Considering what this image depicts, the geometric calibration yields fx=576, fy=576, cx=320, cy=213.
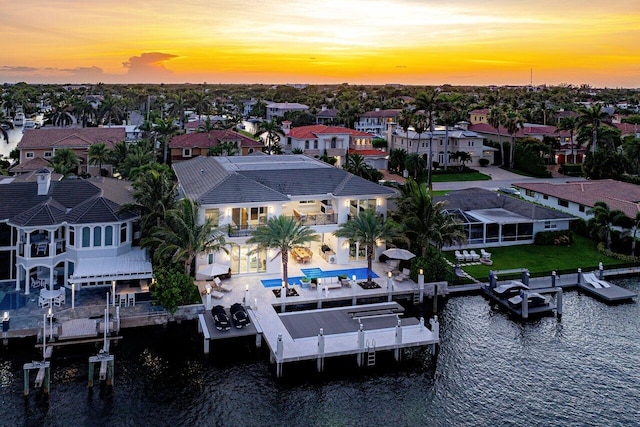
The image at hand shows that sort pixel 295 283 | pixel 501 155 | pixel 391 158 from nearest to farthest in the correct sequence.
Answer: pixel 295 283
pixel 391 158
pixel 501 155

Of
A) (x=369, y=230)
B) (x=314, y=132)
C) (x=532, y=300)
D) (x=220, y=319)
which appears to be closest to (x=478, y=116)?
(x=314, y=132)

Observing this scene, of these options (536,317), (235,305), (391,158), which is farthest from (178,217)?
(391,158)

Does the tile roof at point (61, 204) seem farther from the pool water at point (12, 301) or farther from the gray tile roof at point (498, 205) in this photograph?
the gray tile roof at point (498, 205)

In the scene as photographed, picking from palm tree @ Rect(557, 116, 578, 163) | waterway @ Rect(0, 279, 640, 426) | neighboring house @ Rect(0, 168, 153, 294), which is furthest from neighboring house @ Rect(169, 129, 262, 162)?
waterway @ Rect(0, 279, 640, 426)

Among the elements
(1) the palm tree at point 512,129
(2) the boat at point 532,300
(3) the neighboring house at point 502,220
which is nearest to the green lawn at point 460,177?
(1) the palm tree at point 512,129

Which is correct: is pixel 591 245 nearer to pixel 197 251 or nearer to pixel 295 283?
pixel 295 283

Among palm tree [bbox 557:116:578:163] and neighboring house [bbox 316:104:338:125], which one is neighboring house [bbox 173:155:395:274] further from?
neighboring house [bbox 316:104:338:125]
